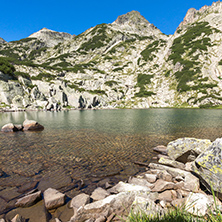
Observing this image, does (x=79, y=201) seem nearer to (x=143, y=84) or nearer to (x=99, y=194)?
(x=99, y=194)

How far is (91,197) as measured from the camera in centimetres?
807

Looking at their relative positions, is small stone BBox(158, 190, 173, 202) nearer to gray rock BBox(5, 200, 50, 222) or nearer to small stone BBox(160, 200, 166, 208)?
small stone BBox(160, 200, 166, 208)

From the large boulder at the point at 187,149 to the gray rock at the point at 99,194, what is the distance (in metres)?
8.65

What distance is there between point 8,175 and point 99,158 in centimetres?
808

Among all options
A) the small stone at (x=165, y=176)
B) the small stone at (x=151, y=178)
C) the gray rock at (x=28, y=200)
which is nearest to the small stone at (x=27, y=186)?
the gray rock at (x=28, y=200)

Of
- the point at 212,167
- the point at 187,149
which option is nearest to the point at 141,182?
the point at 212,167

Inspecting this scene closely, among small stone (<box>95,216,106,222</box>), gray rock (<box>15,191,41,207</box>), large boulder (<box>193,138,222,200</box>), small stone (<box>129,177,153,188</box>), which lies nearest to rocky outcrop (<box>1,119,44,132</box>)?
gray rock (<box>15,191,41,207</box>)

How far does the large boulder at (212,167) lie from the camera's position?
22.6ft

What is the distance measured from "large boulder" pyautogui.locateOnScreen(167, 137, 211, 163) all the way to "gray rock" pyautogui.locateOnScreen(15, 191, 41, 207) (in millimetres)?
12368

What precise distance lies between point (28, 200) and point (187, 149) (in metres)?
13.3

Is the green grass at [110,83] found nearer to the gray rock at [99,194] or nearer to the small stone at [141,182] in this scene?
the small stone at [141,182]

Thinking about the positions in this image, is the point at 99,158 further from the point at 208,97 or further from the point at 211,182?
the point at 208,97

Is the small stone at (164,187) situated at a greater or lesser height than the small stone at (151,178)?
greater

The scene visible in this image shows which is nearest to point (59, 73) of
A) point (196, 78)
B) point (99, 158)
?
point (196, 78)
